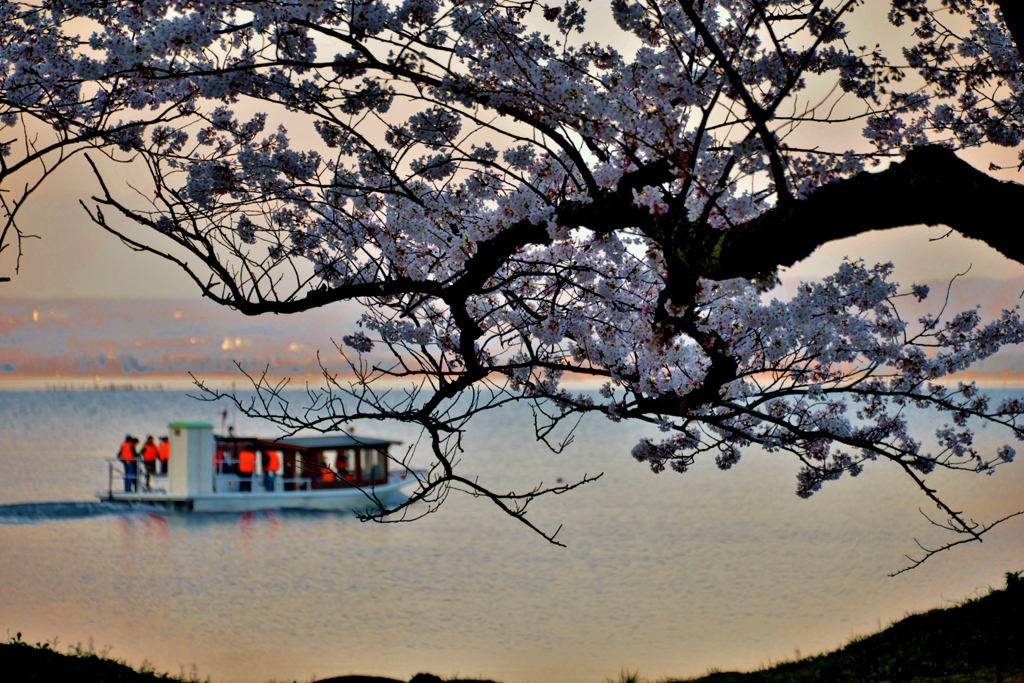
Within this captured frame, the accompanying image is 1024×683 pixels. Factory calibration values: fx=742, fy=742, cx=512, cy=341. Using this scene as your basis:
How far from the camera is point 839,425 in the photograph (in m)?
6.00

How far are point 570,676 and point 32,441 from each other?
6984 centimetres

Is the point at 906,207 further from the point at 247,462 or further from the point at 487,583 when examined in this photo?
the point at 247,462

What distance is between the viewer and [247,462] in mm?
24953

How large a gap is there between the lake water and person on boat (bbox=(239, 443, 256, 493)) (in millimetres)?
1622

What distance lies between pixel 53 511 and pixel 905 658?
A: 3122cm

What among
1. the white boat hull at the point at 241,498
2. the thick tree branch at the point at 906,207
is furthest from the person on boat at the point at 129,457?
the thick tree branch at the point at 906,207

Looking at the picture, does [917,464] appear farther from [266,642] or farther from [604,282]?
[266,642]

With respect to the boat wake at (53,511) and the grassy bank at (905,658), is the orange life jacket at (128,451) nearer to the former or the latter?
the boat wake at (53,511)

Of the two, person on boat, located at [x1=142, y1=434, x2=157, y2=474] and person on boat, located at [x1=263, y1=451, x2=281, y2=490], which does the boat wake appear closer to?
person on boat, located at [x1=142, y1=434, x2=157, y2=474]

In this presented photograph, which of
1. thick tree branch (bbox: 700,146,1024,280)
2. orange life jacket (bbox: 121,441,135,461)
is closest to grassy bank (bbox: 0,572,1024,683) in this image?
thick tree branch (bbox: 700,146,1024,280)

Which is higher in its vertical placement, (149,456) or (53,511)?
(149,456)

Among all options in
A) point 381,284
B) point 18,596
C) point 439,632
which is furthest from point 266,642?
point 381,284

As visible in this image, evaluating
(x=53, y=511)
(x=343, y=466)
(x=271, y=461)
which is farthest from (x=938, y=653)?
(x=53, y=511)

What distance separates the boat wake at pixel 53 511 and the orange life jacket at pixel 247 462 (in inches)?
293
